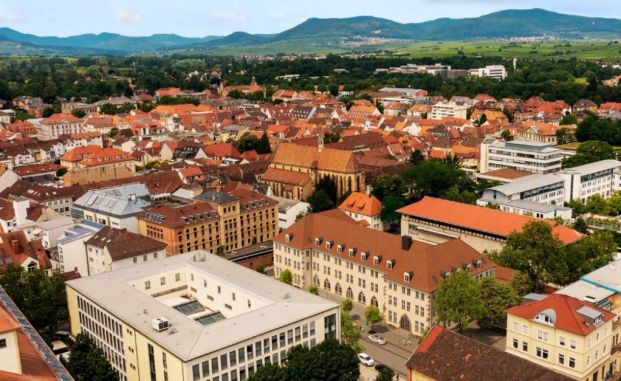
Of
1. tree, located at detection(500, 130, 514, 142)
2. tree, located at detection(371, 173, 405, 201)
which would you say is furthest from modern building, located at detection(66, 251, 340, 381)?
tree, located at detection(500, 130, 514, 142)

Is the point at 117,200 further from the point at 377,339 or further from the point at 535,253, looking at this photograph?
the point at 535,253

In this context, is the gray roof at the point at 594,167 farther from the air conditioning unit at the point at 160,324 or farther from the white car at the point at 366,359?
the air conditioning unit at the point at 160,324

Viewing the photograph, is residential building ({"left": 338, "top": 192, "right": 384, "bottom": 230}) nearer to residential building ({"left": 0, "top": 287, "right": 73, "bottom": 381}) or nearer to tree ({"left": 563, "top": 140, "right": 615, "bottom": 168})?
tree ({"left": 563, "top": 140, "right": 615, "bottom": 168})

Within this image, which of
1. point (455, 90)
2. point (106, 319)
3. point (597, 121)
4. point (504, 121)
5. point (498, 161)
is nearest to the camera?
point (106, 319)

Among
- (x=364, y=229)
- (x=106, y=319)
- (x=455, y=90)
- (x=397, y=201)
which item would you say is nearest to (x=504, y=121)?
(x=455, y=90)

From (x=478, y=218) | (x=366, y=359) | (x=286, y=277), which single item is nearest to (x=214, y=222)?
(x=286, y=277)

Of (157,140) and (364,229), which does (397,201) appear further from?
(157,140)
